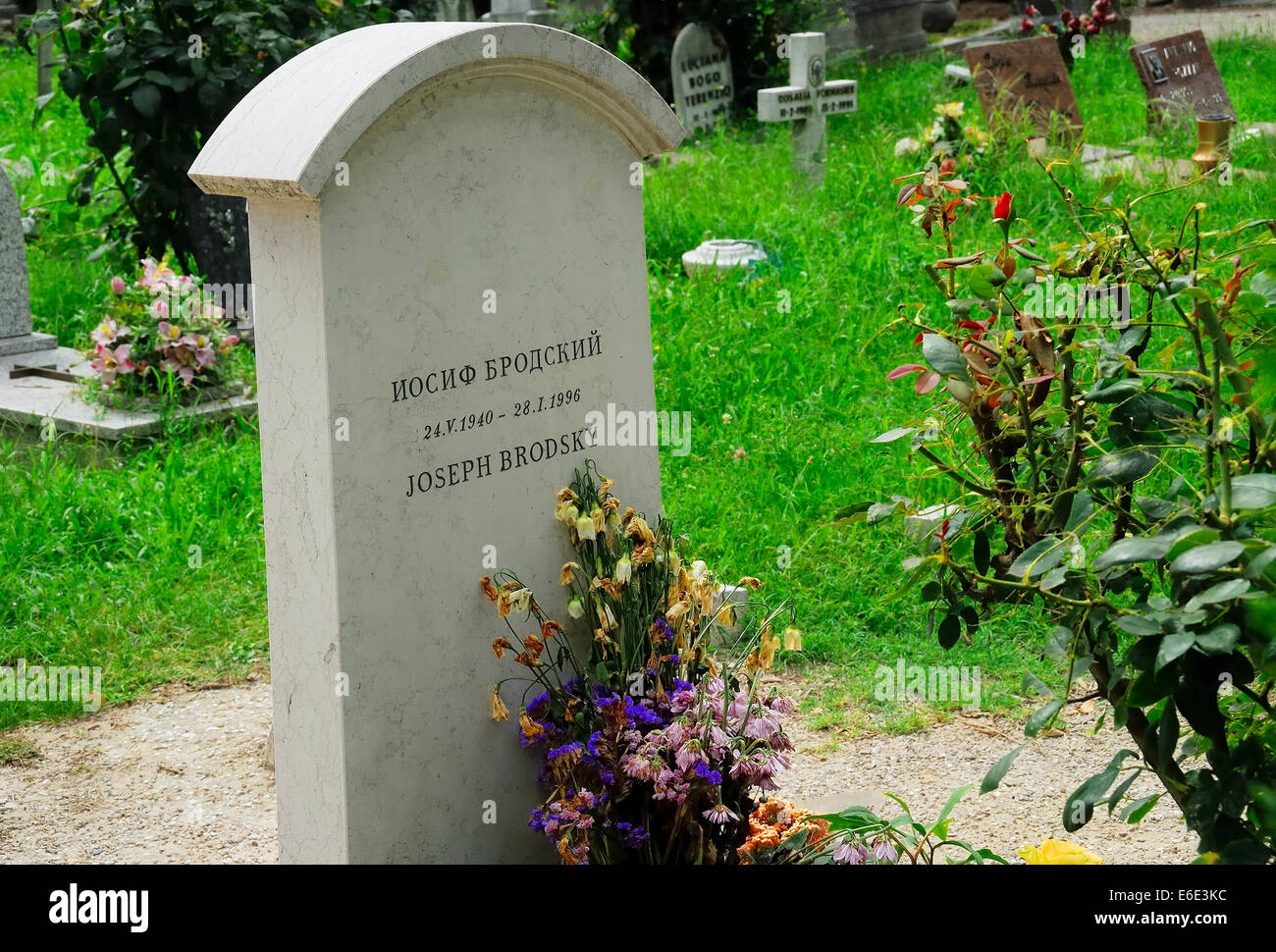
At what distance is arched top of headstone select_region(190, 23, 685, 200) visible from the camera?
2.30 metres

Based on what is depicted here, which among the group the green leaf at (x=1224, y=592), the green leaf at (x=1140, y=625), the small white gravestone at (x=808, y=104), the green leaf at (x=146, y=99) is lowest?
the green leaf at (x=1140, y=625)

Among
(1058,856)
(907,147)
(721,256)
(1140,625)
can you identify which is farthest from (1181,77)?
(1140,625)

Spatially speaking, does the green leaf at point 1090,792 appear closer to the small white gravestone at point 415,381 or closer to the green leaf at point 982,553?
the green leaf at point 982,553

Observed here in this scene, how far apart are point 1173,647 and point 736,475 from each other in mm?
3296

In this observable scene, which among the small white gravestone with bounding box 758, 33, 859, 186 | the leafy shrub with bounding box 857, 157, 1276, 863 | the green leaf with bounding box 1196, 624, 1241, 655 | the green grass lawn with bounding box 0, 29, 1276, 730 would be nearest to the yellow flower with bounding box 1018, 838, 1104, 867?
the leafy shrub with bounding box 857, 157, 1276, 863

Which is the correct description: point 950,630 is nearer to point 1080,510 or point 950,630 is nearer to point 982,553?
point 982,553

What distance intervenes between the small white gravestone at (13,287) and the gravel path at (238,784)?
10.4 ft

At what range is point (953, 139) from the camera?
7996mm

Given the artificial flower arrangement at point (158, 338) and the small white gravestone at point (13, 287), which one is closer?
the artificial flower arrangement at point (158, 338)

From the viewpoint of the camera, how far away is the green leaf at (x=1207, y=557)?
1642mm

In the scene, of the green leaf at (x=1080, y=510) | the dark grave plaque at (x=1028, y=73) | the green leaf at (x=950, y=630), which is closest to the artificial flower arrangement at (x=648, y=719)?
the green leaf at (x=950, y=630)

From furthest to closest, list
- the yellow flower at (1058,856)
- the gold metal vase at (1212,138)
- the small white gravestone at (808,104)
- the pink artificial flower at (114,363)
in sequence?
the small white gravestone at (808,104) < the gold metal vase at (1212,138) < the pink artificial flower at (114,363) < the yellow flower at (1058,856)
